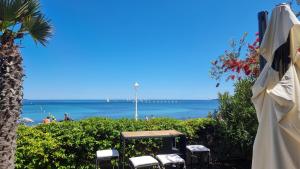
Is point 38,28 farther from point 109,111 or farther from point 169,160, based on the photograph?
point 109,111

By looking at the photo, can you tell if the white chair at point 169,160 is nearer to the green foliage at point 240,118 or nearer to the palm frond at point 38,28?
the green foliage at point 240,118

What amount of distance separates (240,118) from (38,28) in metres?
5.01

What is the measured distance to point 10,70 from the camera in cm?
422

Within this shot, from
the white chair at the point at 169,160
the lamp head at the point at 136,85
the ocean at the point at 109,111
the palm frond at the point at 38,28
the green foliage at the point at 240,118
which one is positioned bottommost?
the ocean at the point at 109,111

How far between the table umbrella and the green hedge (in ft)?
12.9

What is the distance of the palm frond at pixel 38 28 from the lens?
177 inches

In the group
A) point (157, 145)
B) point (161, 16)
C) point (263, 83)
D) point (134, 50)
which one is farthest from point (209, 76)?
point (134, 50)

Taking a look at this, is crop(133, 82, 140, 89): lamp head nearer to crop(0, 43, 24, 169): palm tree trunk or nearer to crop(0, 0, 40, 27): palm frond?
crop(0, 0, 40, 27): palm frond

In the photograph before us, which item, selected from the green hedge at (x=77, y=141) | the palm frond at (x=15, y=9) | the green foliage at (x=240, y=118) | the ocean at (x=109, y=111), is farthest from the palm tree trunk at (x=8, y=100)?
the ocean at (x=109, y=111)

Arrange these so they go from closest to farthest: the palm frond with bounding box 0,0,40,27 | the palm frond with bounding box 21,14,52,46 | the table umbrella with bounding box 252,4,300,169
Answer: the table umbrella with bounding box 252,4,300,169
the palm frond with bounding box 0,0,40,27
the palm frond with bounding box 21,14,52,46

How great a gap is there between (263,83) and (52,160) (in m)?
4.59

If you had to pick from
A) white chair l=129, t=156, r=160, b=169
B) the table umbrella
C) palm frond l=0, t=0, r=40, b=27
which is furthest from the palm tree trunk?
the table umbrella

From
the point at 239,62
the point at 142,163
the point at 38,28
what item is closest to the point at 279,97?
the point at 142,163

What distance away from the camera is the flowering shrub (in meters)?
5.45
